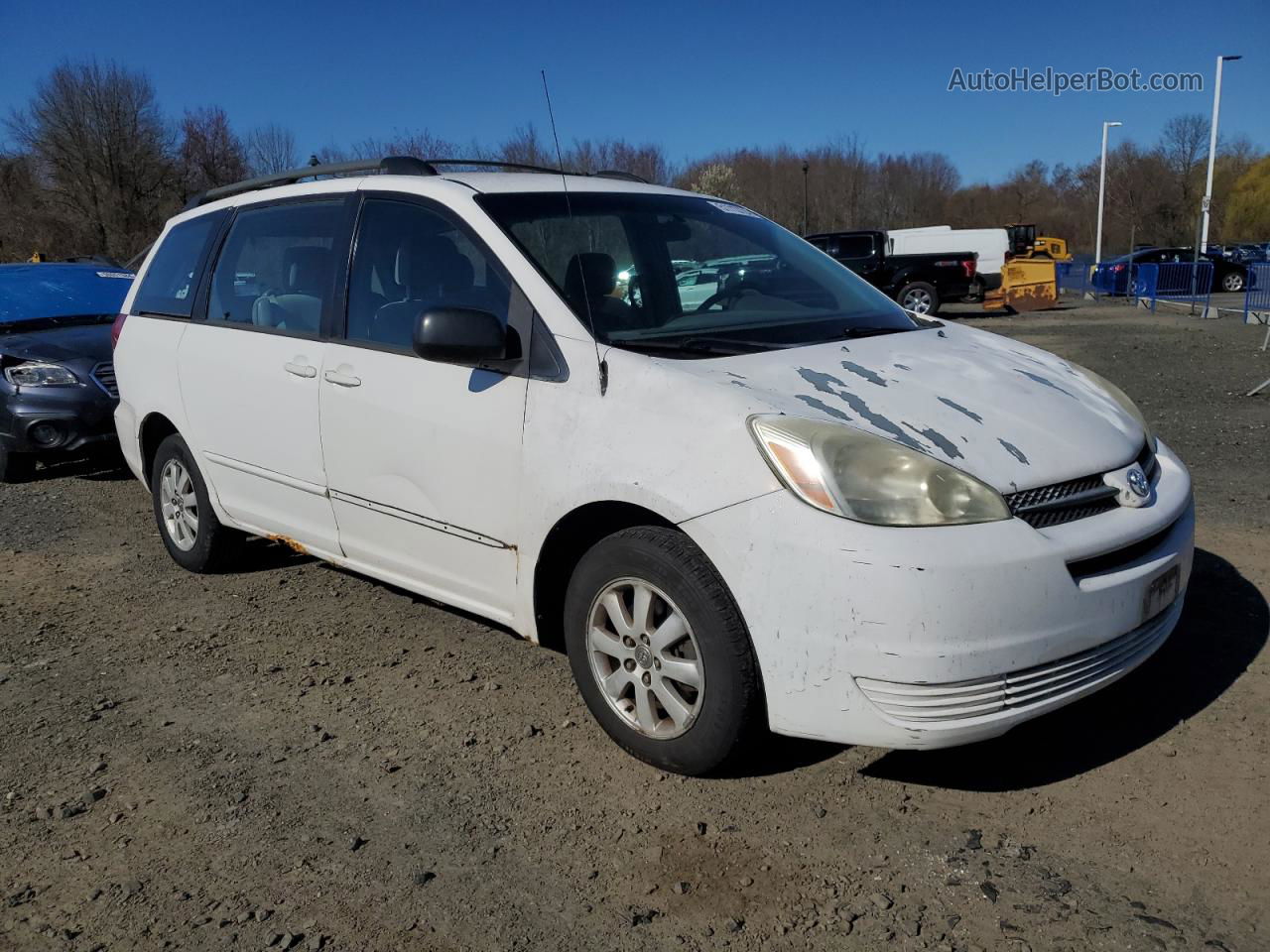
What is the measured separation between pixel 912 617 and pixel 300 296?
293 cm

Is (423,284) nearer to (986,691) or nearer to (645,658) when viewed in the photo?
(645,658)

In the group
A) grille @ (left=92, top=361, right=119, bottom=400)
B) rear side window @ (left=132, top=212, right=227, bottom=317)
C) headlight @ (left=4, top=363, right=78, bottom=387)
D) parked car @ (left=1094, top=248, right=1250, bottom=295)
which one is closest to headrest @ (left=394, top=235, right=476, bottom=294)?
rear side window @ (left=132, top=212, right=227, bottom=317)

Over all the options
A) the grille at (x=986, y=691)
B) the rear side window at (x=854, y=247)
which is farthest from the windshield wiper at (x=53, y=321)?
the rear side window at (x=854, y=247)

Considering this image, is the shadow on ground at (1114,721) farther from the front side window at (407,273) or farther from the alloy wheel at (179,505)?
the alloy wheel at (179,505)

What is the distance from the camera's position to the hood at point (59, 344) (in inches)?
Answer: 302

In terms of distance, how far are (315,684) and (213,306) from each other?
1.97 m

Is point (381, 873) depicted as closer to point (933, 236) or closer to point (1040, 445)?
point (1040, 445)

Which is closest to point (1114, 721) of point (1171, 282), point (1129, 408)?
point (1129, 408)

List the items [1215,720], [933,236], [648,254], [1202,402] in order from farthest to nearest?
1. [933,236]
2. [1202,402]
3. [648,254]
4. [1215,720]

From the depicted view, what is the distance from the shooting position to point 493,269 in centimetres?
347

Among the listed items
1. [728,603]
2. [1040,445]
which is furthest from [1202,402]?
[728,603]

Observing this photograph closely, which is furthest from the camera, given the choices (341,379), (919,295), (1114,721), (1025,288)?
(1025,288)

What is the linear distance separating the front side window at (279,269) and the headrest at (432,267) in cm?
40

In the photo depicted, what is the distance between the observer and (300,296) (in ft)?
13.8
